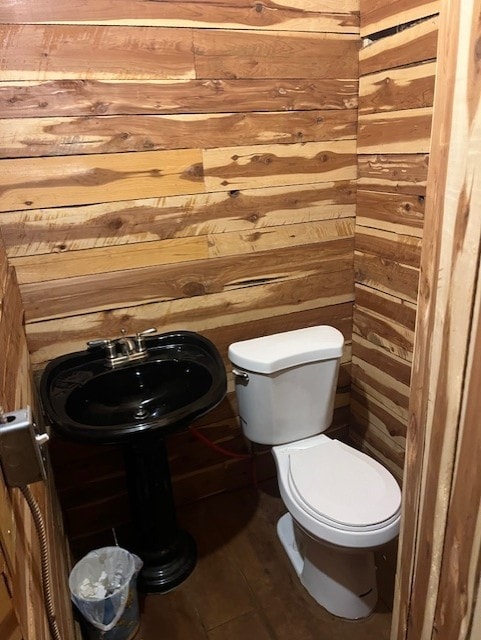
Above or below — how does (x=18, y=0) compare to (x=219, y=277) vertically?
above

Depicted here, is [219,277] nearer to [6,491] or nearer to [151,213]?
[151,213]

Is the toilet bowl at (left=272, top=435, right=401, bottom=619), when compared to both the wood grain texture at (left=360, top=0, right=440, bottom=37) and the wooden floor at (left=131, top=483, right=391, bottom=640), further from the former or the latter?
the wood grain texture at (left=360, top=0, right=440, bottom=37)

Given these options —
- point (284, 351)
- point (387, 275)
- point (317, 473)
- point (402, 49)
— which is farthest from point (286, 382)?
point (402, 49)

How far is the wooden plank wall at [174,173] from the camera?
1473mm

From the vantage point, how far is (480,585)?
691 millimetres

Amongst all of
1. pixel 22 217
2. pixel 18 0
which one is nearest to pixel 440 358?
pixel 22 217

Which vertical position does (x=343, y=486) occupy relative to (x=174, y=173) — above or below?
below

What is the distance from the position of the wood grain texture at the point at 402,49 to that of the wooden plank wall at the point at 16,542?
147cm

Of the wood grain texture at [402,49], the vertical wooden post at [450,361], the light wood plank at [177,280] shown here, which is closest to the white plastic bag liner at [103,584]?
the light wood plank at [177,280]

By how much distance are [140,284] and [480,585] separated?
1.40 meters

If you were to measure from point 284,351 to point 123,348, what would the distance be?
0.59 meters

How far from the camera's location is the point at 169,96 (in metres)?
Result: 1.59

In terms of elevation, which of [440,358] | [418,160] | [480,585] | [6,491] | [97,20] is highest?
[97,20]

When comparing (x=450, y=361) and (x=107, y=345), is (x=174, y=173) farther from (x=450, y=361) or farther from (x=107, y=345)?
(x=450, y=361)
